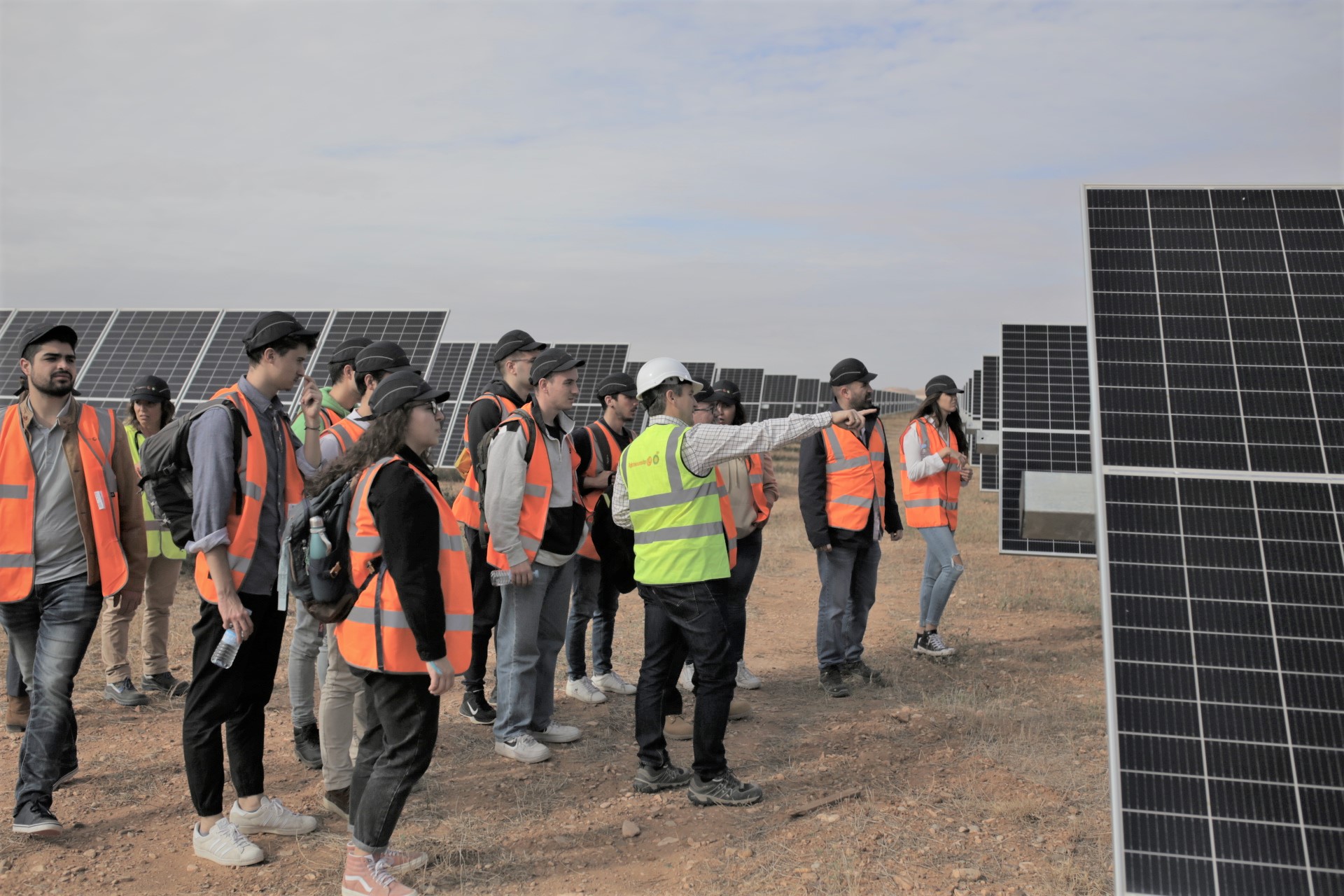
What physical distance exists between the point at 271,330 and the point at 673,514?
203cm

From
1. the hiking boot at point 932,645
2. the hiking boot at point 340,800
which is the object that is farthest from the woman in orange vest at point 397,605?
the hiking boot at point 932,645

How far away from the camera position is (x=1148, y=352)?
13.7 feet

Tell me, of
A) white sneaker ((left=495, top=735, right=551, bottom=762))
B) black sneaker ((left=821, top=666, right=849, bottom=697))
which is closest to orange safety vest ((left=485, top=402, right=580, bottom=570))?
white sneaker ((left=495, top=735, right=551, bottom=762))

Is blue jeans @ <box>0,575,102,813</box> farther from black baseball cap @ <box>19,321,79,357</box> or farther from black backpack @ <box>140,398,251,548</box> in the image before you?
black baseball cap @ <box>19,321,79,357</box>

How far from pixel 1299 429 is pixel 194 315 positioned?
1715 centimetres

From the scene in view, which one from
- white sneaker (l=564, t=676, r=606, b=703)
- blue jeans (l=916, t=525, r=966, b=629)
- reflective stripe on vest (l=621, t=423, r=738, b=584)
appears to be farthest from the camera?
blue jeans (l=916, t=525, r=966, b=629)

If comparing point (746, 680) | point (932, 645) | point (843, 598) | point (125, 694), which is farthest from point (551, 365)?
point (932, 645)

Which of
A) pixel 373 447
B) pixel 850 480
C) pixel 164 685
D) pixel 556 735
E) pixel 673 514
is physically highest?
pixel 850 480

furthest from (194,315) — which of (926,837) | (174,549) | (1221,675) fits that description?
(1221,675)

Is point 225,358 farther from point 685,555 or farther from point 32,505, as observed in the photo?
point 685,555

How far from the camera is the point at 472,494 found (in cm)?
602

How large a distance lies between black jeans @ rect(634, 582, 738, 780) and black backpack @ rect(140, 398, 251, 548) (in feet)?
6.72

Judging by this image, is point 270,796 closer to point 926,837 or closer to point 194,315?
point 926,837

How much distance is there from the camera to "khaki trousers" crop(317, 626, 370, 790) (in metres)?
4.89
